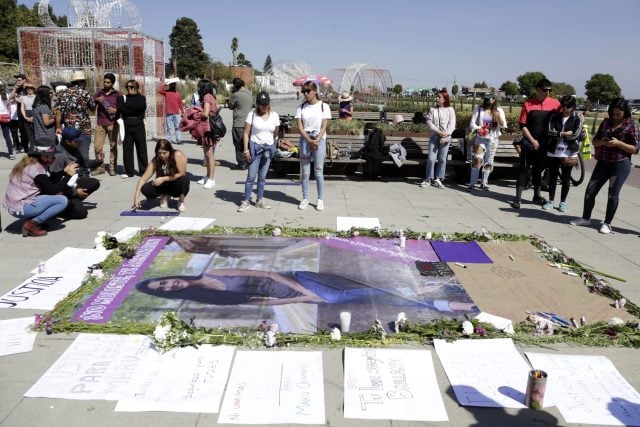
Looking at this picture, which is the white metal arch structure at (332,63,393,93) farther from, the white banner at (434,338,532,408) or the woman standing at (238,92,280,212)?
the white banner at (434,338,532,408)

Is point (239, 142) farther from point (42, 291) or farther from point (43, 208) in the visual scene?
point (42, 291)

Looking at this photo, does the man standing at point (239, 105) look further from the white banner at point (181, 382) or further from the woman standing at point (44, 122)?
the white banner at point (181, 382)

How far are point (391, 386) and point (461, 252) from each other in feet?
8.76

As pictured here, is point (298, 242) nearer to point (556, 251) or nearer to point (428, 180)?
point (556, 251)

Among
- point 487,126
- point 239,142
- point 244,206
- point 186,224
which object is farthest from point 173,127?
point 487,126

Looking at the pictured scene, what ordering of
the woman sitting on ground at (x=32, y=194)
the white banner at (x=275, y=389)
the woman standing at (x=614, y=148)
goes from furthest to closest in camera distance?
the woman standing at (x=614, y=148), the woman sitting on ground at (x=32, y=194), the white banner at (x=275, y=389)

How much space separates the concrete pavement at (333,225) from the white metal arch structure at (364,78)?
20.7 meters

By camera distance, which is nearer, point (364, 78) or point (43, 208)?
point (43, 208)

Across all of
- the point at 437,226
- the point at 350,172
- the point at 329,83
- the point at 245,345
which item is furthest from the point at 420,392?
the point at 329,83

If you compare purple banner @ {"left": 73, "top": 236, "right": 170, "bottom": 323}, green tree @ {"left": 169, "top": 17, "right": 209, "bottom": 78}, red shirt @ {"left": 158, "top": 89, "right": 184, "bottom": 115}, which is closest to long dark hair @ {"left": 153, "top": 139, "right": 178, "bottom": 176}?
purple banner @ {"left": 73, "top": 236, "right": 170, "bottom": 323}

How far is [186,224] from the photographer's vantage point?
19.9 feet

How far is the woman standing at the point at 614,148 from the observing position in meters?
5.96

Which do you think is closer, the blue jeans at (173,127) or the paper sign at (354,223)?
the paper sign at (354,223)

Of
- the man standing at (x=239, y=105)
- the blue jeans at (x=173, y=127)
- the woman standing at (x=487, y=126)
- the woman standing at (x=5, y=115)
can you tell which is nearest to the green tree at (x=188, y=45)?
the blue jeans at (x=173, y=127)
